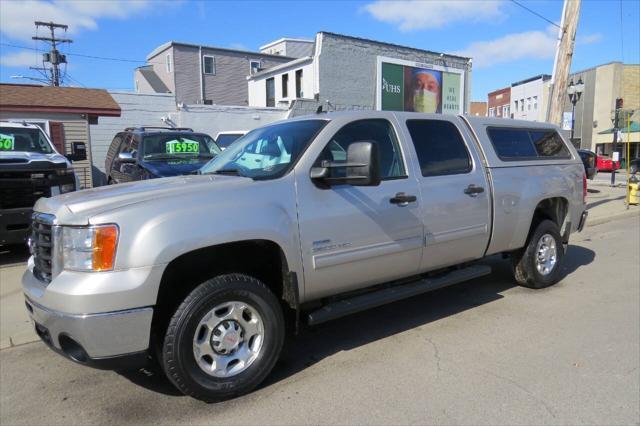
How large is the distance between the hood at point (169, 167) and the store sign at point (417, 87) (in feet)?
65.7

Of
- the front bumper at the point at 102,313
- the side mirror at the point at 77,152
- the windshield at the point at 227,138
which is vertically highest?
the windshield at the point at 227,138

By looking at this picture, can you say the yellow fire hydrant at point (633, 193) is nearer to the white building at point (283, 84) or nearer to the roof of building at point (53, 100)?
the roof of building at point (53, 100)

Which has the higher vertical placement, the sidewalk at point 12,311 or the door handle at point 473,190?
the door handle at point 473,190

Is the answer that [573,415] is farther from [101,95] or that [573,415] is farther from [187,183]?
[101,95]

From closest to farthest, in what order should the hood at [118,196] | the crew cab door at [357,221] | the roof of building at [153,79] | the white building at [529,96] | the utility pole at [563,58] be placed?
the hood at [118,196] → the crew cab door at [357,221] → the utility pole at [563,58] → the roof of building at [153,79] → the white building at [529,96]

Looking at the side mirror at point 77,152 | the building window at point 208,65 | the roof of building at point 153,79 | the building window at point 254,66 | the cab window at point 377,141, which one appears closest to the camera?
the cab window at point 377,141

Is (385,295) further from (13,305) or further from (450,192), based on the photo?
(13,305)

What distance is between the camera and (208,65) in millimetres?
36031

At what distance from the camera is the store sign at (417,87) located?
28.2 meters

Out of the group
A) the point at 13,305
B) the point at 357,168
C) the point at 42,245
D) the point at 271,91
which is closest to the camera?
the point at 42,245

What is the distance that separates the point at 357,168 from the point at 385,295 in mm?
1216

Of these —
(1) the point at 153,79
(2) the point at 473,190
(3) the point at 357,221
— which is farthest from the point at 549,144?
(1) the point at 153,79

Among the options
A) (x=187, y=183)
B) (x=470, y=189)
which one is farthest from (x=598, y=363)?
(x=187, y=183)

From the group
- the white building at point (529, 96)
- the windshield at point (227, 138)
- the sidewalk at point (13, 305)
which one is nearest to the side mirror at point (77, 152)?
the sidewalk at point (13, 305)
